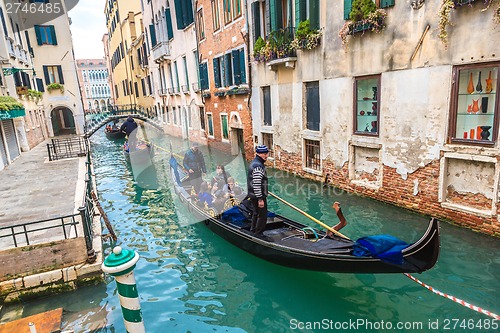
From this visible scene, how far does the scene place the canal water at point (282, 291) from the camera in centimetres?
388

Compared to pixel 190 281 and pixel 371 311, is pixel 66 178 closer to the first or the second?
pixel 190 281

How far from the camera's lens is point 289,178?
9.85 meters

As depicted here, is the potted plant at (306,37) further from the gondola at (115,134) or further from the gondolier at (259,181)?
the gondola at (115,134)

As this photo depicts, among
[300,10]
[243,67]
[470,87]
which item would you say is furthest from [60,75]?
[470,87]

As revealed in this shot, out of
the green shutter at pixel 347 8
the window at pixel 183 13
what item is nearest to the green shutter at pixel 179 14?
the window at pixel 183 13

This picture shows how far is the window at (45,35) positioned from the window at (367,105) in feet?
64.0

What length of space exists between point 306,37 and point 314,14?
0.55m

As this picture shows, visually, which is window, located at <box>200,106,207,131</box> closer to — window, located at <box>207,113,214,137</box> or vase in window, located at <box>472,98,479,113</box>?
window, located at <box>207,113,214,137</box>

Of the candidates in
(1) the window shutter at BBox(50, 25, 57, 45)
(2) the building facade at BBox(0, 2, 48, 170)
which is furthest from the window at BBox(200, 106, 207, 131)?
(1) the window shutter at BBox(50, 25, 57, 45)

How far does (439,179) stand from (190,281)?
4660 mm

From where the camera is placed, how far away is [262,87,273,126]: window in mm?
10828

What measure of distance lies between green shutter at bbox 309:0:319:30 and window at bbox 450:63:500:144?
3707mm

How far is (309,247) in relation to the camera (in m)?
4.36

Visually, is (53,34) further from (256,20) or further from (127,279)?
(127,279)
